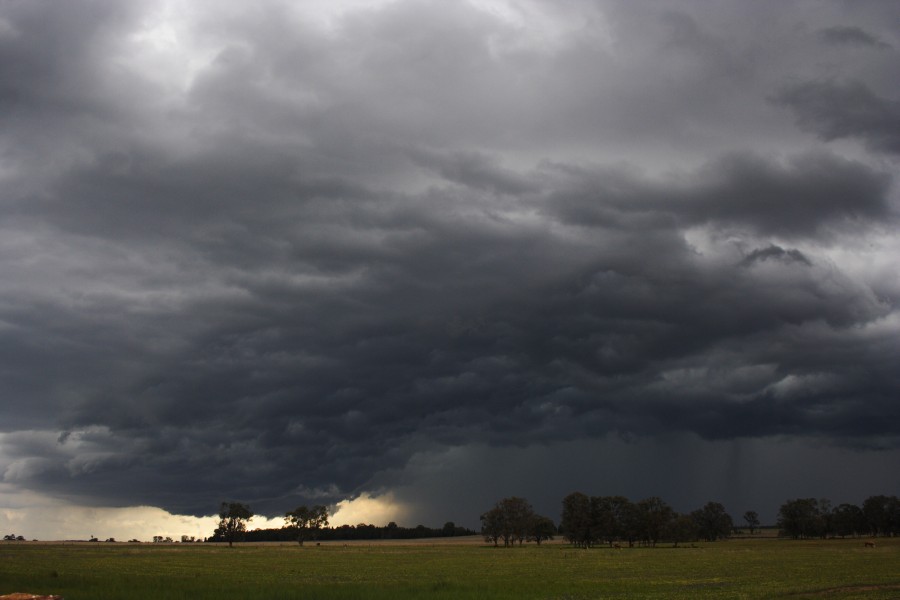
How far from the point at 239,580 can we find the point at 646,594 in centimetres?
A: 3282

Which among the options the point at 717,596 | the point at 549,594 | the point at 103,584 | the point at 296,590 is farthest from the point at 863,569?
the point at 103,584

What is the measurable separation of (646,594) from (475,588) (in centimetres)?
1197

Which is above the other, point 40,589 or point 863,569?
point 40,589

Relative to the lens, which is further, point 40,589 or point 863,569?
point 863,569

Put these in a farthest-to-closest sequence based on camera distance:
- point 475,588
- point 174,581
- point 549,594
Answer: point 174,581 < point 475,588 < point 549,594

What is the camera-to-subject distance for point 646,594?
153ft

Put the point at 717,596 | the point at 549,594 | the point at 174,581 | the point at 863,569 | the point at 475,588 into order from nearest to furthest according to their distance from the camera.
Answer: the point at 717,596 < the point at 549,594 < the point at 475,588 < the point at 174,581 < the point at 863,569

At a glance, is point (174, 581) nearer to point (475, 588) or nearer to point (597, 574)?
point (475, 588)

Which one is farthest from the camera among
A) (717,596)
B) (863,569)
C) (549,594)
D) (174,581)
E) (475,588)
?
(863,569)

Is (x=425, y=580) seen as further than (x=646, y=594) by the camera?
Yes

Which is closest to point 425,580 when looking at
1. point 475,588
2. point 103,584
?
point 475,588

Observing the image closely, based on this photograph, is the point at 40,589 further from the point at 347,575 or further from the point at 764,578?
the point at 764,578

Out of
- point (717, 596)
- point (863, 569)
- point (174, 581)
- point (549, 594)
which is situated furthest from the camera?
point (863, 569)

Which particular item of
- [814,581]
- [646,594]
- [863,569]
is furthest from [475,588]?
[863,569]
